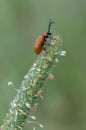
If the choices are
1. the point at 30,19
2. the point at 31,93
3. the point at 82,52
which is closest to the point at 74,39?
the point at 82,52

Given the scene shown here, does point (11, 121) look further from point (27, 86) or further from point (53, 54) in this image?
point (53, 54)

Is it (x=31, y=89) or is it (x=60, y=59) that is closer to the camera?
(x=31, y=89)

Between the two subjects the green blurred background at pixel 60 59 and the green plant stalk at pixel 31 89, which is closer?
the green plant stalk at pixel 31 89

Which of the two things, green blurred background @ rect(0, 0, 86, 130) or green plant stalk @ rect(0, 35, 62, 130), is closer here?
green plant stalk @ rect(0, 35, 62, 130)

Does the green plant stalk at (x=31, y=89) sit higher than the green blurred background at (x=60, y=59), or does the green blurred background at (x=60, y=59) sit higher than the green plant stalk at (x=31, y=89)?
the green blurred background at (x=60, y=59)

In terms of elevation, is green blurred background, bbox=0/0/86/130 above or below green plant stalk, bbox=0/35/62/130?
above

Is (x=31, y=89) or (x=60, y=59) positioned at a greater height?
(x=60, y=59)
